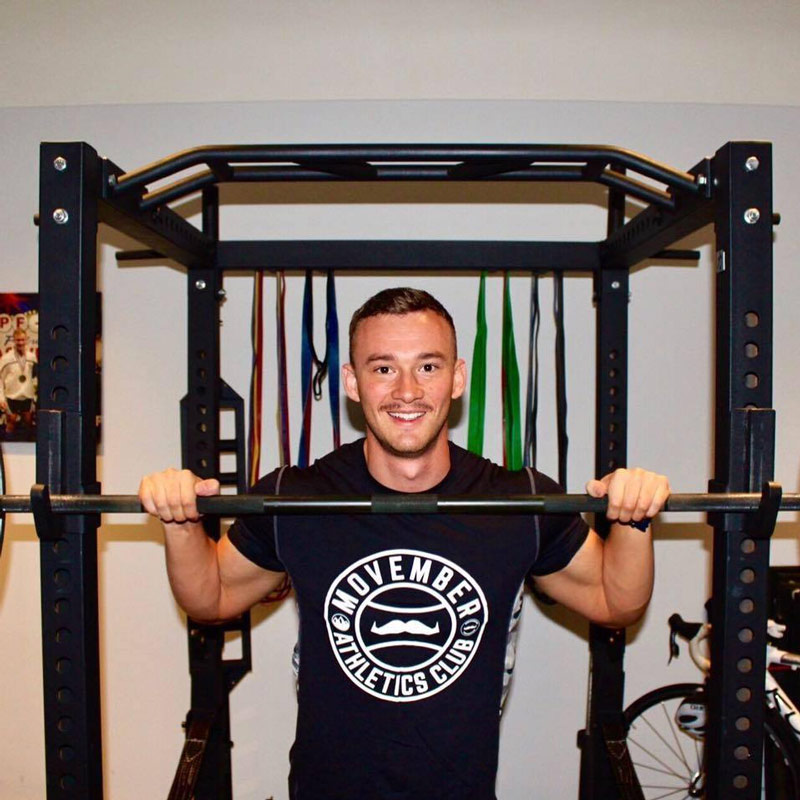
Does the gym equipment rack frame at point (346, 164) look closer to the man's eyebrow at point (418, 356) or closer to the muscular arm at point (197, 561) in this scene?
the muscular arm at point (197, 561)

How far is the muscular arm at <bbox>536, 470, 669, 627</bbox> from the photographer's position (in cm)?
121

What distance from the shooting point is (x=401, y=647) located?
1.49 m

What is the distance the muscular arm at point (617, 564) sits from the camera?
1213 millimetres

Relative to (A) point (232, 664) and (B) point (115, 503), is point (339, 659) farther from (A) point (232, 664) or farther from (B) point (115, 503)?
(A) point (232, 664)

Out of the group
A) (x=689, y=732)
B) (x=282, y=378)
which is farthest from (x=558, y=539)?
(x=689, y=732)

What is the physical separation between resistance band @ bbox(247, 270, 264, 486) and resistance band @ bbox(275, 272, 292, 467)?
0.21ft

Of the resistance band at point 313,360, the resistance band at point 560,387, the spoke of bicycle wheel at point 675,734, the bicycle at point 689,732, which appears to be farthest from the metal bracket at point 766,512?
the spoke of bicycle wheel at point 675,734

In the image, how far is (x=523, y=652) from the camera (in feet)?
8.27

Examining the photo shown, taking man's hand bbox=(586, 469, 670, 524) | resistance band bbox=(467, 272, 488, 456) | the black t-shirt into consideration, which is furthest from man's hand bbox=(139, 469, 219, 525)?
resistance band bbox=(467, 272, 488, 456)

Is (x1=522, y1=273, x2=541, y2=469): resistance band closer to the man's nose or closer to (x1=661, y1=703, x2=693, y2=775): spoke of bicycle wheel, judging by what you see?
the man's nose

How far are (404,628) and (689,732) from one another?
5.36 ft

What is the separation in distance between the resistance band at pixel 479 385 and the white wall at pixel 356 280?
12 centimetres

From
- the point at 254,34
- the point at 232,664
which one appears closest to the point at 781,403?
the point at 232,664

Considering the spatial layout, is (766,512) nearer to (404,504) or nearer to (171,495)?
(404,504)
